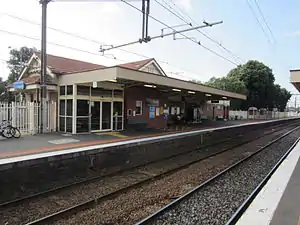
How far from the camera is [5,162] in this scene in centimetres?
651

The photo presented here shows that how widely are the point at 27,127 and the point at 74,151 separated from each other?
6976mm

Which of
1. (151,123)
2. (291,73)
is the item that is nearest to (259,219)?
(291,73)

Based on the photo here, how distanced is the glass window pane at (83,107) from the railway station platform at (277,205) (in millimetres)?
10292

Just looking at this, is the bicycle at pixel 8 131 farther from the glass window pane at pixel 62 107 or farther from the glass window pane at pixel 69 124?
the glass window pane at pixel 62 107

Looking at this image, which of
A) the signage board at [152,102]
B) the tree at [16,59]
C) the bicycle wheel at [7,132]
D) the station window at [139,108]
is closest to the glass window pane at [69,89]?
the bicycle wheel at [7,132]

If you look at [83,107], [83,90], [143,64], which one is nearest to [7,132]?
[83,107]

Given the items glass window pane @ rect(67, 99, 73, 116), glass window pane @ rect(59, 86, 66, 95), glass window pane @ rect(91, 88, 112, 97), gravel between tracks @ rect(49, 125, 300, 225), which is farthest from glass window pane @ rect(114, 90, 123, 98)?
gravel between tracks @ rect(49, 125, 300, 225)

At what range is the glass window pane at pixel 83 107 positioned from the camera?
13.9m

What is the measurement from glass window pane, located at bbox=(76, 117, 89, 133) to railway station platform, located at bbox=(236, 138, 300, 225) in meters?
10.3

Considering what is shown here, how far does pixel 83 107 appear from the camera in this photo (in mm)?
14094

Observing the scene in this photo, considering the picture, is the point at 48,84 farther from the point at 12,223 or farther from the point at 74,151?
the point at 12,223

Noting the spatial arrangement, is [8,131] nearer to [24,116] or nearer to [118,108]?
[24,116]

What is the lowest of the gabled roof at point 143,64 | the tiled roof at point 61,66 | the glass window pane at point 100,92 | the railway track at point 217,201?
the railway track at point 217,201

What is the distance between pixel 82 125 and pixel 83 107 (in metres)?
0.98
